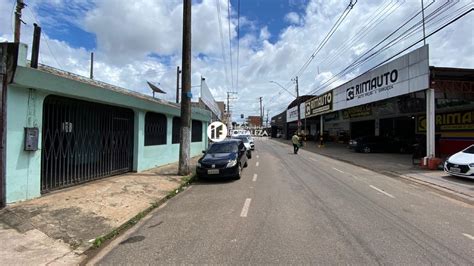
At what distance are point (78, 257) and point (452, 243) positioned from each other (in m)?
5.92

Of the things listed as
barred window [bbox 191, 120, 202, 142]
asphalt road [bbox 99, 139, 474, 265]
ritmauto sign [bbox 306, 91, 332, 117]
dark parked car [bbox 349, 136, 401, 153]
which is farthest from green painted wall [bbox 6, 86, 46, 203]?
ritmauto sign [bbox 306, 91, 332, 117]

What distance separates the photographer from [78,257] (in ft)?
16.8

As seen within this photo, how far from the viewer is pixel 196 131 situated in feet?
81.5

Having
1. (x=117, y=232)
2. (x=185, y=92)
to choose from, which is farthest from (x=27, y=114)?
(x=185, y=92)

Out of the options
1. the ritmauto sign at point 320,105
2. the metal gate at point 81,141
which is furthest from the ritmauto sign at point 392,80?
the metal gate at point 81,141

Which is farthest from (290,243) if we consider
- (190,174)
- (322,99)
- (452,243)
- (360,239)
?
(322,99)

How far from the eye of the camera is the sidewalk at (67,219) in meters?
5.16

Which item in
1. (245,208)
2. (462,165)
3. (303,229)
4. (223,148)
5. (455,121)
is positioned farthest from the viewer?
(455,121)

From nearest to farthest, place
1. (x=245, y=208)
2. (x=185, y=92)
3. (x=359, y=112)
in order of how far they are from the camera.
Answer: (x=245, y=208), (x=185, y=92), (x=359, y=112)

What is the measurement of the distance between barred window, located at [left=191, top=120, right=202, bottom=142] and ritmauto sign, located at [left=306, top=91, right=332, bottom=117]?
624 inches

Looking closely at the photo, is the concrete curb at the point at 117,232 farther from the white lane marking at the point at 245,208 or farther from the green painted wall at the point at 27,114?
the green painted wall at the point at 27,114

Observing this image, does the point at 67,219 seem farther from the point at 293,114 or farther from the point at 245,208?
the point at 293,114

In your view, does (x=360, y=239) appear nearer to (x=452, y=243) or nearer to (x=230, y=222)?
(x=452, y=243)

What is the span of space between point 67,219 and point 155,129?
30.4 ft
